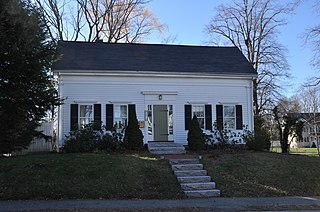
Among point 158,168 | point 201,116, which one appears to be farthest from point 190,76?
point 158,168

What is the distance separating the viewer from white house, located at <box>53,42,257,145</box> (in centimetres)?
1912

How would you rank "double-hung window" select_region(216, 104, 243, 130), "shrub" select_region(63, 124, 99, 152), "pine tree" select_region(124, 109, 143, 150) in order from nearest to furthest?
"shrub" select_region(63, 124, 99, 152)
"pine tree" select_region(124, 109, 143, 150)
"double-hung window" select_region(216, 104, 243, 130)

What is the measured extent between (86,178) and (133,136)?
18.4 ft

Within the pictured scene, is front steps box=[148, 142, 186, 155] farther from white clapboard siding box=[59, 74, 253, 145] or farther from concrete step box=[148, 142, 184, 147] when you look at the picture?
white clapboard siding box=[59, 74, 253, 145]

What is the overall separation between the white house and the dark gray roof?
6 cm

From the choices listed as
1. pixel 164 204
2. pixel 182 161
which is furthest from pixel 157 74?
pixel 164 204

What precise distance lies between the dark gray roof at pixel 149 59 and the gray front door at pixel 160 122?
2.22m

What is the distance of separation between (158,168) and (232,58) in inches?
477

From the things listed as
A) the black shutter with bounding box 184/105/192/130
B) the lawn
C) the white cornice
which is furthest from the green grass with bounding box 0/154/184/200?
the white cornice

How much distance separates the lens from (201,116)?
2036 cm

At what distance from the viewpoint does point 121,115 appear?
19.5 metres

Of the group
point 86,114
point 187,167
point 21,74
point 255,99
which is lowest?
point 187,167

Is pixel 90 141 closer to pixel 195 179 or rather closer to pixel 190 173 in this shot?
pixel 190 173

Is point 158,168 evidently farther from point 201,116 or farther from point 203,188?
point 201,116
